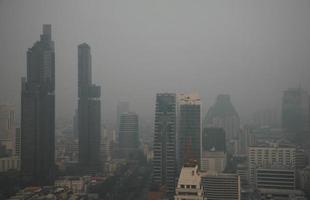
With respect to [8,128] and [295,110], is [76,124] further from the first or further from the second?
[295,110]

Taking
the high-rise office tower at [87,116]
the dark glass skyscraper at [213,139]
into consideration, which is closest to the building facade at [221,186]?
the dark glass skyscraper at [213,139]

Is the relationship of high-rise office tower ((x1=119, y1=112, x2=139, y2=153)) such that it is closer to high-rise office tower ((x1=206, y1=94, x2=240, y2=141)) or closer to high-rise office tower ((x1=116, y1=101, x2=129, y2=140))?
high-rise office tower ((x1=116, y1=101, x2=129, y2=140))

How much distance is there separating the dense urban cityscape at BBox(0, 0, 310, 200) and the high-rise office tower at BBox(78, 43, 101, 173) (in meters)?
0.02

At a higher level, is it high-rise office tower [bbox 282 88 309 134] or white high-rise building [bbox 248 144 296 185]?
high-rise office tower [bbox 282 88 309 134]

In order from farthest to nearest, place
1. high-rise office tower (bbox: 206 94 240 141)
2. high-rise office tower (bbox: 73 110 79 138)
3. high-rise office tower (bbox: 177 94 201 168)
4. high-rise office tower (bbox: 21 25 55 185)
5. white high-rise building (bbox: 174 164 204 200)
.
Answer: high-rise office tower (bbox: 73 110 79 138), high-rise office tower (bbox: 177 94 201 168), high-rise office tower (bbox: 21 25 55 185), high-rise office tower (bbox: 206 94 240 141), white high-rise building (bbox: 174 164 204 200)

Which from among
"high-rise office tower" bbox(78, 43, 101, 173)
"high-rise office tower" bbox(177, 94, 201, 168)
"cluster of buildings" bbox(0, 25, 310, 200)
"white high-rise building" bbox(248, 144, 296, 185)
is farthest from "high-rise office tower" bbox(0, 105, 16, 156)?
"white high-rise building" bbox(248, 144, 296, 185)

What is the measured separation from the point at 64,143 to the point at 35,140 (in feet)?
1.56

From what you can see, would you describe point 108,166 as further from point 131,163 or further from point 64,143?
→ point 64,143

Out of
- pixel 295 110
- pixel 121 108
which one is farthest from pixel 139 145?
pixel 295 110

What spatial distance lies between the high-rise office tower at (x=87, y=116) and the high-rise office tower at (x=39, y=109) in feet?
1.71

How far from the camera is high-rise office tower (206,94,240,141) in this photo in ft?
18.5

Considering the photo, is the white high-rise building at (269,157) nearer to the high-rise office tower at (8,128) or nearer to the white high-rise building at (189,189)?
the white high-rise building at (189,189)

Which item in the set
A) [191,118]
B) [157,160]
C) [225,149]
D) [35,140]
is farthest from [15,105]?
[225,149]

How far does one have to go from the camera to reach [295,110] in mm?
5324
